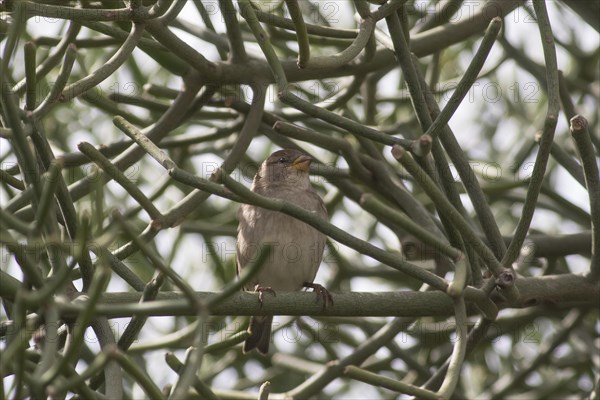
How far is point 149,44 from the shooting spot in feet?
11.7

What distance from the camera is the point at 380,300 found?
3141 millimetres

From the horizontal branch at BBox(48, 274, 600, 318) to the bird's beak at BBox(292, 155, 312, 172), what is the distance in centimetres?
157

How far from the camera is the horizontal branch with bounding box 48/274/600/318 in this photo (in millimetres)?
2907

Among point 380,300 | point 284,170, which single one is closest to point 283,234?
point 284,170

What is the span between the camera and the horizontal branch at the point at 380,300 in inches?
114

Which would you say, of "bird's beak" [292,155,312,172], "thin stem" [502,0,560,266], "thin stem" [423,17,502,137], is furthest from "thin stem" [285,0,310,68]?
"bird's beak" [292,155,312,172]

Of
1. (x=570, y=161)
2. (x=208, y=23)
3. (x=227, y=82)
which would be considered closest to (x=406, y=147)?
(x=570, y=161)

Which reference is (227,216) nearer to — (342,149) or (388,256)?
(342,149)

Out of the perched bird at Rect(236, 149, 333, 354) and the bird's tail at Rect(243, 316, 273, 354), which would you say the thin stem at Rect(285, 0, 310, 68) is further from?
the bird's tail at Rect(243, 316, 273, 354)

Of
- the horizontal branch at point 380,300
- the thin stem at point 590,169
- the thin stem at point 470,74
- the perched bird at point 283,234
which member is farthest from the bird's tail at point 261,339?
the thin stem at point 470,74

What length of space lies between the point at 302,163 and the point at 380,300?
6.13 feet

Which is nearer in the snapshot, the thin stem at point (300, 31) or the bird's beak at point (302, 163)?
the thin stem at point (300, 31)

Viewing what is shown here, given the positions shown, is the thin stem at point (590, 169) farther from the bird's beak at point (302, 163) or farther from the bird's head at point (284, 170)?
the bird's head at point (284, 170)

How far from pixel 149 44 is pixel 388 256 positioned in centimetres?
149
